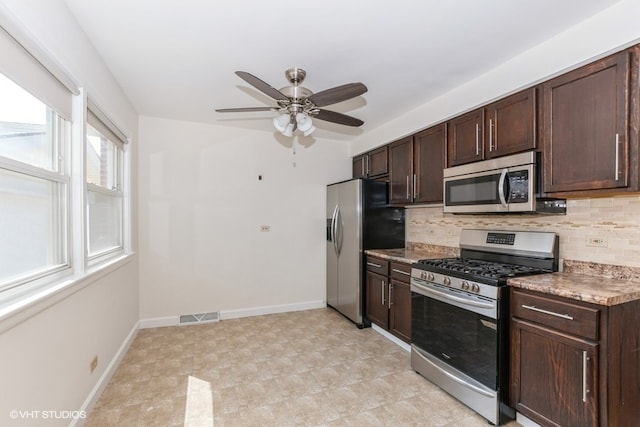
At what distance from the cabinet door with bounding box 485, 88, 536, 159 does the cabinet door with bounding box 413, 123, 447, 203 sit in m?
0.52

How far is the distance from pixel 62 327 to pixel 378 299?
9.23 feet

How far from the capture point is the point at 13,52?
133cm

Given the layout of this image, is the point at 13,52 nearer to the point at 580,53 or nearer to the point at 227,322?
the point at 580,53

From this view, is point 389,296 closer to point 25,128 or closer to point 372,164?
point 372,164

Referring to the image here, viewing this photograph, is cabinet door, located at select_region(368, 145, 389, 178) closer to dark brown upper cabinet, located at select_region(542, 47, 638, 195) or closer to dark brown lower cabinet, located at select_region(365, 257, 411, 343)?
dark brown lower cabinet, located at select_region(365, 257, 411, 343)

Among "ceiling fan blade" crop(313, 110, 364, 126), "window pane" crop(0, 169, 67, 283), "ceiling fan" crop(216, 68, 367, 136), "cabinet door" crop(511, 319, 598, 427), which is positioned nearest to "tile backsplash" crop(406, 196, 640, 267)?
"cabinet door" crop(511, 319, 598, 427)

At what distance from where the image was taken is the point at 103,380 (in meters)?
2.39

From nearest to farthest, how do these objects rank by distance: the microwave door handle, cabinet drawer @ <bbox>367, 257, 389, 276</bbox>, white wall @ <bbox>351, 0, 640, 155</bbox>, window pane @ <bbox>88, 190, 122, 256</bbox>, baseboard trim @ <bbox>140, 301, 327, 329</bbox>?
white wall @ <bbox>351, 0, 640, 155</bbox> → the microwave door handle → window pane @ <bbox>88, 190, 122, 256</bbox> → cabinet drawer @ <bbox>367, 257, 389, 276</bbox> → baseboard trim @ <bbox>140, 301, 327, 329</bbox>

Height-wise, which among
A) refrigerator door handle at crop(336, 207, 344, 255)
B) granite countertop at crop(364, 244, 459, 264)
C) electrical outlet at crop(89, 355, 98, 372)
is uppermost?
refrigerator door handle at crop(336, 207, 344, 255)

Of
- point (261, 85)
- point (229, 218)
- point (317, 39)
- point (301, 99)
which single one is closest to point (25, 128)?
point (261, 85)

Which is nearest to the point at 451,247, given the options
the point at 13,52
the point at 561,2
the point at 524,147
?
the point at 524,147

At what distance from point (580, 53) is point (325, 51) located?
1608 millimetres

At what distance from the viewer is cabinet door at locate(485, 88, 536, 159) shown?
2209 millimetres

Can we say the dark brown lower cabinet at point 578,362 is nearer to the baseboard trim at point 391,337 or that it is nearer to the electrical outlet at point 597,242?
the electrical outlet at point 597,242
